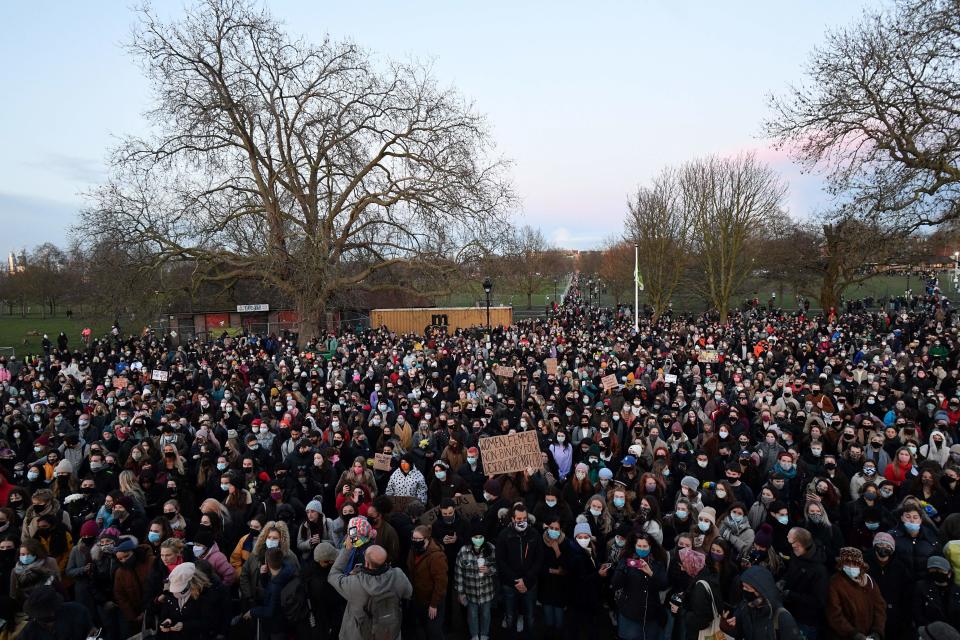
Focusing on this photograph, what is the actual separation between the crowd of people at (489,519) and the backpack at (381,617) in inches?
0.7

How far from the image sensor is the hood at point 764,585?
450 centimetres

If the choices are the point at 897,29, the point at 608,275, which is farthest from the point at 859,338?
the point at 608,275

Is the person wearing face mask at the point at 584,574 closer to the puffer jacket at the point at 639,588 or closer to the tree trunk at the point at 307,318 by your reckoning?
the puffer jacket at the point at 639,588

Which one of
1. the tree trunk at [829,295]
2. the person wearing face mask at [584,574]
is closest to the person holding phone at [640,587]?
the person wearing face mask at [584,574]

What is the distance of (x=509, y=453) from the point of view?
26.1 feet

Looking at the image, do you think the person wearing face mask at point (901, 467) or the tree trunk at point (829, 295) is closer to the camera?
the person wearing face mask at point (901, 467)

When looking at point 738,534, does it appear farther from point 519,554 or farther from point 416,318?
point 416,318

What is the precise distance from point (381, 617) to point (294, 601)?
0.88m

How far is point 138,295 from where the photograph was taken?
23531mm

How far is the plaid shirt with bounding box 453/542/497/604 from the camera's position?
5785 mm

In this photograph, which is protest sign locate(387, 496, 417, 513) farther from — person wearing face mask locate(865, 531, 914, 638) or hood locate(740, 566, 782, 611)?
person wearing face mask locate(865, 531, 914, 638)

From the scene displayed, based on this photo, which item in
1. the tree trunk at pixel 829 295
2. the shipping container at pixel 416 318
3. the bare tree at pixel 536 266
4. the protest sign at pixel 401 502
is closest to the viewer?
the protest sign at pixel 401 502

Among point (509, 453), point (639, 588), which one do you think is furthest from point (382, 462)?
point (639, 588)

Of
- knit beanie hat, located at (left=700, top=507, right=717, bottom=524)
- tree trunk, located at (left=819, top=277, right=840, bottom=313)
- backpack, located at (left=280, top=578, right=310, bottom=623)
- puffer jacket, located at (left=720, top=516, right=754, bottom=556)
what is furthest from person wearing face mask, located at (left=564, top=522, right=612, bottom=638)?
tree trunk, located at (left=819, top=277, right=840, bottom=313)
